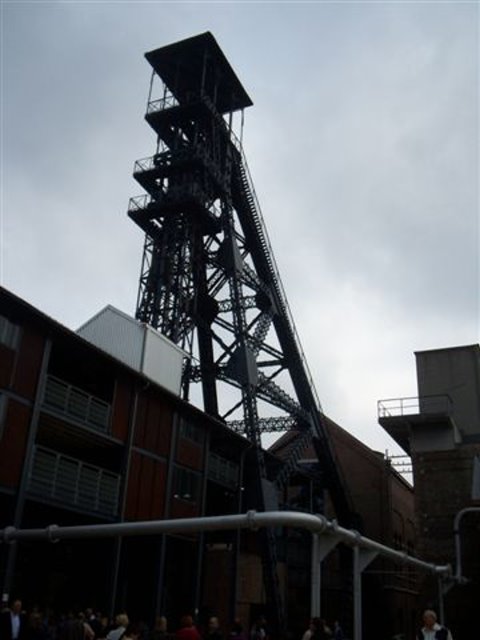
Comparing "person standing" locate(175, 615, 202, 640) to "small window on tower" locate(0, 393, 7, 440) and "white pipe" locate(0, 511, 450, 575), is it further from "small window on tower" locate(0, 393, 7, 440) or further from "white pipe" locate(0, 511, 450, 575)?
"small window on tower" locate(0, 393, 7, 440)

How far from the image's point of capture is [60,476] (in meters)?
18.9

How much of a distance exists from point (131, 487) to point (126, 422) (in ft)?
6.81

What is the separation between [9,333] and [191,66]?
2322 cm

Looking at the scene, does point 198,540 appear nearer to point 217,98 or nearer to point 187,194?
point 187,194

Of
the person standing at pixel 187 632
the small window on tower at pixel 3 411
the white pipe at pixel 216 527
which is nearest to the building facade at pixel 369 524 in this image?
the small window on tower at pixel 3 411

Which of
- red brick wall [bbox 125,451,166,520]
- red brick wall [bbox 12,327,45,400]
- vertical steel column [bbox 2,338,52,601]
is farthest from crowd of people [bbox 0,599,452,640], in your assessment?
red brick wall [bbox 12,327,45,400]

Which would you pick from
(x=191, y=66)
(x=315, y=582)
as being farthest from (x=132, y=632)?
(x=191, y=66)

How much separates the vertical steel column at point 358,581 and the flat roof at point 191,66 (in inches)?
1081

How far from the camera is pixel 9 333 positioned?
58.2 feet

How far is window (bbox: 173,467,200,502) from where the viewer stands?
23.7 m

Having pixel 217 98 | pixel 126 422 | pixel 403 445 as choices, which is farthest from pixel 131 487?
pixel 217 98

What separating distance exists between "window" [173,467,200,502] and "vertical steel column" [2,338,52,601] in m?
7.14

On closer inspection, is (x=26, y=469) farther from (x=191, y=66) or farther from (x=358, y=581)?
(x=191, y=66)

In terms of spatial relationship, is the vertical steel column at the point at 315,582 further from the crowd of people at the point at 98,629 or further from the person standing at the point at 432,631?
the person standing at the point at 432,631
